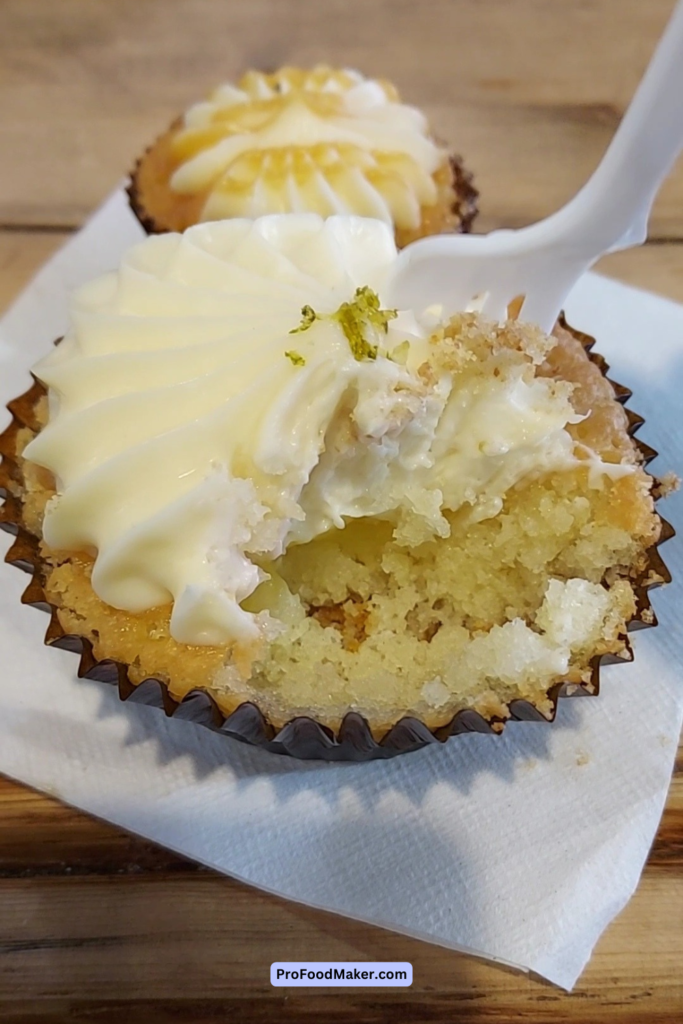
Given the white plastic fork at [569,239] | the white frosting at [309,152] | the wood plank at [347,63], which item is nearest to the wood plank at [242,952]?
the white plastic fork at [569,239]

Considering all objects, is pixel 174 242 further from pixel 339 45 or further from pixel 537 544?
pixel 339 45

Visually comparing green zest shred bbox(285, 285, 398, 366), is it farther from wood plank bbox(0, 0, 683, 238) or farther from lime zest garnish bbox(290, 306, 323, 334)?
wood plank bbox(0, 0, 683, 238)

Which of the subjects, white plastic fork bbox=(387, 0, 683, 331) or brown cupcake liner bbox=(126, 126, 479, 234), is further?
brown cupcake liner bbox=(126, 126, 479, 234)

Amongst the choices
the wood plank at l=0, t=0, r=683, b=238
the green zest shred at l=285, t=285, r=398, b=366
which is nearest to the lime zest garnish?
the green zest shred at l=285, t=285, r=398, b=366

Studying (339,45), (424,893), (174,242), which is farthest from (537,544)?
(339,45)

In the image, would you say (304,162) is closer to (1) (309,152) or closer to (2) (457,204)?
(1) (309,152)

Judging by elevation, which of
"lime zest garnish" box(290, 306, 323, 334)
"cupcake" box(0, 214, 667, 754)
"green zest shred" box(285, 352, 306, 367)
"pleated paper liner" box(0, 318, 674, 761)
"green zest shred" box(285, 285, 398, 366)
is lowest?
"pleated paper liner" box(0, 318, 674, 761)
